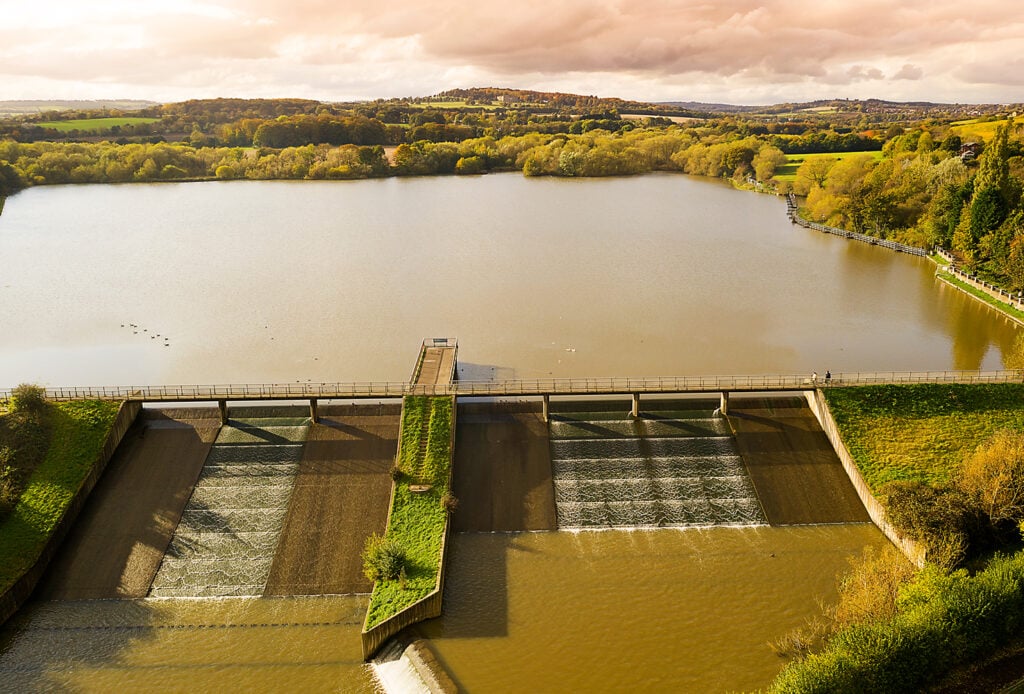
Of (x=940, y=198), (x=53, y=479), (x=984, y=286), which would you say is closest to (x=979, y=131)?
(x=940, y=198)

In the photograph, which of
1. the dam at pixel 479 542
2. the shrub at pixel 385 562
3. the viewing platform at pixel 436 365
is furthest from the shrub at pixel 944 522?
the viewing platform at pixel 436 365

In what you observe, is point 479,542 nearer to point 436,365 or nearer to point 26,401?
point 436,365

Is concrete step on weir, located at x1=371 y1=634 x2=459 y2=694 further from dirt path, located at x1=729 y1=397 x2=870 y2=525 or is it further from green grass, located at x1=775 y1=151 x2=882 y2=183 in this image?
green grass, located at x1=775 y1=151 x2=882 y2=183

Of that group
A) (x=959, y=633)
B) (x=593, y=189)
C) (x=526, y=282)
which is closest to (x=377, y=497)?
(x=959, y=633)

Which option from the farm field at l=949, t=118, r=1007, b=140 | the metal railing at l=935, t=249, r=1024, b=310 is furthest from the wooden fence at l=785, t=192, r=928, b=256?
the farm field at l=949, t=118, r=1007, b=140

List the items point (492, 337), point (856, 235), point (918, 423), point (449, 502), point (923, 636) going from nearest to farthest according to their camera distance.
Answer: point (923, 636) < point (449, 502) < point (918, 423) < point (492, 337) < point (856, 235)
